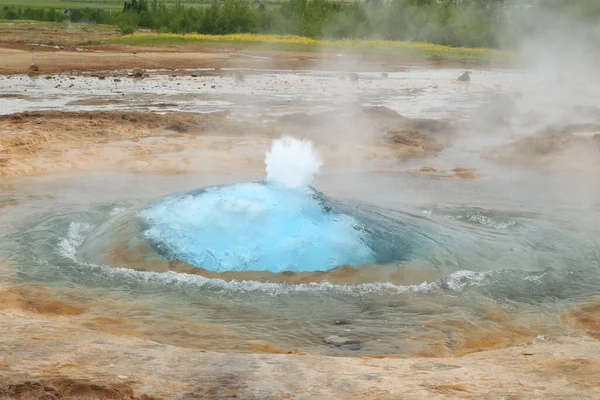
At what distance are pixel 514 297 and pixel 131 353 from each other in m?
3.70

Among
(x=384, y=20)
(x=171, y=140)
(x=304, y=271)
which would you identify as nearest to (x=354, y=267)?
(x=304, y=271)

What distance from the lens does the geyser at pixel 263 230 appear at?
7578 millimetres

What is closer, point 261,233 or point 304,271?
point 304,271

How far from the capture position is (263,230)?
25.4 feet

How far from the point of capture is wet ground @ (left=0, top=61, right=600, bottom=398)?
6.42 m

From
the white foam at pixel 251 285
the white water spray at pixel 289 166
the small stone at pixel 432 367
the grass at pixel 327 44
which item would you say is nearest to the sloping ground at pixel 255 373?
the small stone at pixel 432 367

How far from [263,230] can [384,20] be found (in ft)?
103

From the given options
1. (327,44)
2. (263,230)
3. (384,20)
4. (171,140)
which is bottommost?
(171,140)

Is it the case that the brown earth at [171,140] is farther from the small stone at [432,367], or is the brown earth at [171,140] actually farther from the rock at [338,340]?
the small stone at [432,367]

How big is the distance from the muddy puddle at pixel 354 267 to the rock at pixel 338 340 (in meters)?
0.02

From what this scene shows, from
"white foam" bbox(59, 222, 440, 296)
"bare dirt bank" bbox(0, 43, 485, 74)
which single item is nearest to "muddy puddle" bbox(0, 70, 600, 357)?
"white foam" bbox(59, 222, 440, 296)

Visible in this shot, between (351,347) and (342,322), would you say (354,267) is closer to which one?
(342,322)

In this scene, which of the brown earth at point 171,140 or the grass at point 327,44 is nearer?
the brown earth at point 171,140

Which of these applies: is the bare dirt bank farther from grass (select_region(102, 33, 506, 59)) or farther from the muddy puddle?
the muddy puddle
